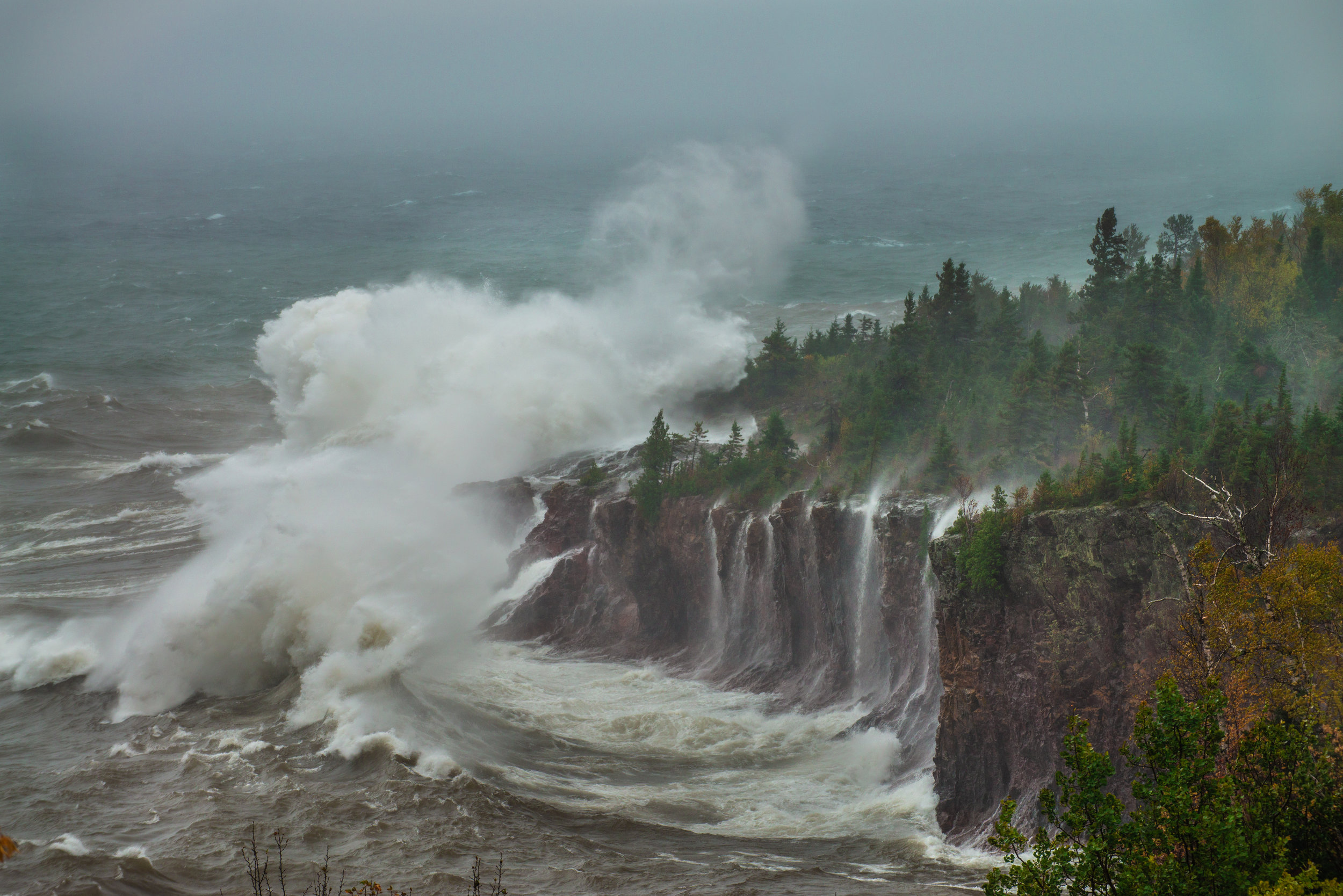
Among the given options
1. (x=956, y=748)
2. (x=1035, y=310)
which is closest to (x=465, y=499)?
(x=956, y=748)

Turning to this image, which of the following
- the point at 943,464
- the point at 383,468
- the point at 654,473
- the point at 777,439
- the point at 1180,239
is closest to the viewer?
the point at 943,464

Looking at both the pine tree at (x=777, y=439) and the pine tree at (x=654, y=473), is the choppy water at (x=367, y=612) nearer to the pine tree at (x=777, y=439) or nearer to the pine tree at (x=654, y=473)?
the pine tree at (x=654, y=473)

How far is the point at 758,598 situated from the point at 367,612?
611 inches

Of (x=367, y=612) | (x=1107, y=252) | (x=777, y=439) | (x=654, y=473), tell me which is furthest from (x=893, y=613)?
(x=1107, y=252)

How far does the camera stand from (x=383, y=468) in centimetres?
6297

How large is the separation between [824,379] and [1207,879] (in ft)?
150

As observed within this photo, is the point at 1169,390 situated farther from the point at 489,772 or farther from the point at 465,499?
the point at 465,499

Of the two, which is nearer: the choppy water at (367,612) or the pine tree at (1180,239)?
the choppy water at (367,612)

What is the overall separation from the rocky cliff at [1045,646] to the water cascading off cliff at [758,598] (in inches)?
99.7

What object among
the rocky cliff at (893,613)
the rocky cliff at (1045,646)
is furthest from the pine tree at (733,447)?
the rocky cliff at (1045,646)

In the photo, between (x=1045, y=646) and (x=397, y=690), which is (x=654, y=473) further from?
(x=1045, y=646)

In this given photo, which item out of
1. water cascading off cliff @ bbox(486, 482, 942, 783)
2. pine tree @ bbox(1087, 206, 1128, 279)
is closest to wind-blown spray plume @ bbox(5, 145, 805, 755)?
water cascading off cliff @ bbox(486, 482, 942, 783)

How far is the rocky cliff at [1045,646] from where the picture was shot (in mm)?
30625

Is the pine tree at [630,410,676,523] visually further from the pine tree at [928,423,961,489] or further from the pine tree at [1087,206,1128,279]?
the pine tree at [1087,206,1128,279]
